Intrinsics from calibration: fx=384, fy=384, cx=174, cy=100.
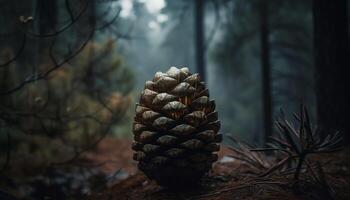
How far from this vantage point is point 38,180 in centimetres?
497

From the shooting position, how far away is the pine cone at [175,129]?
2.29m

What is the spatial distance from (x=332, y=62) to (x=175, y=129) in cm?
256

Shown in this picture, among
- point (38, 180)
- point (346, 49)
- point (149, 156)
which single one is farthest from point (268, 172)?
point (38, 180)

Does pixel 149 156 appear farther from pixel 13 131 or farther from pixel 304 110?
pixel 13 131

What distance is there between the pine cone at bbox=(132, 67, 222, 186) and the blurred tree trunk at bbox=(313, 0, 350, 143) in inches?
84.6

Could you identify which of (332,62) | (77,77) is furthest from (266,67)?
(332,62)

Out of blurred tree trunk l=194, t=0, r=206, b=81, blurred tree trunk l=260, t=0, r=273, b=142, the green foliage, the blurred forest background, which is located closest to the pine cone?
the blurred forest background

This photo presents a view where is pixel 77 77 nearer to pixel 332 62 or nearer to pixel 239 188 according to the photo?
pixel 332 62

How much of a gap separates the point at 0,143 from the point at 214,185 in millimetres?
3807

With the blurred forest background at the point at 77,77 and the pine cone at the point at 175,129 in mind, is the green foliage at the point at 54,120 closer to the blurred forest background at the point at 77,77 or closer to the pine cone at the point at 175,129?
the blurred forest background at the point at 77,77

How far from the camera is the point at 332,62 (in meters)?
4.12

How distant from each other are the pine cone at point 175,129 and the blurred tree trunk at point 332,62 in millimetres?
2149

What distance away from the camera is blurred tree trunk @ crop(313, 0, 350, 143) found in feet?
13.3

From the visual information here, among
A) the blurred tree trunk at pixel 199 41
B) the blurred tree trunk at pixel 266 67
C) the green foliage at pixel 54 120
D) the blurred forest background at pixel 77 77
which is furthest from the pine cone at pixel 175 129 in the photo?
the blurred tree trunk at pixel 199 41
